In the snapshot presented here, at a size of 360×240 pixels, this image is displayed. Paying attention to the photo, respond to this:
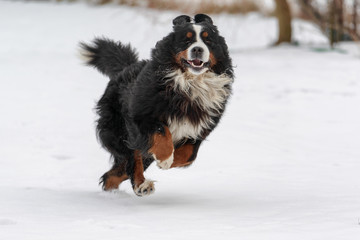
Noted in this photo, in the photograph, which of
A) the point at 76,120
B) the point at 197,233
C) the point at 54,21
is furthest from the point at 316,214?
the point at 54,21

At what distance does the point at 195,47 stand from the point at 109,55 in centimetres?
136

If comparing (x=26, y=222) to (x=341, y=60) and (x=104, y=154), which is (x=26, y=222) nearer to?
(x=104, y=154)

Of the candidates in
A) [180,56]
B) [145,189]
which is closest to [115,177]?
[145,189]

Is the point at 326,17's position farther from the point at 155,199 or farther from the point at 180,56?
the point at 180,56

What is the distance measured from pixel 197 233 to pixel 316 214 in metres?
1.03

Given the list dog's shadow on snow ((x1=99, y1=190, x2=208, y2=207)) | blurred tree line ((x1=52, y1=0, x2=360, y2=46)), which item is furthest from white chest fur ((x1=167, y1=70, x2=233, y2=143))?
blurred tree line ((x1=52, y1=0, x2=360, y2=46))

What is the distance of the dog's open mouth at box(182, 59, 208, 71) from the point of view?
4.47m

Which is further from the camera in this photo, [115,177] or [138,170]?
[115,177]

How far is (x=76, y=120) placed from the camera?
8945 mm

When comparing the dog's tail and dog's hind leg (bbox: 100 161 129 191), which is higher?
the dog's tail

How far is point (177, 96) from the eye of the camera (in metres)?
4.54

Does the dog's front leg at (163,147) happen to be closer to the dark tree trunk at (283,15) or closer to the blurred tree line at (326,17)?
the blurred tree line at (326,17)

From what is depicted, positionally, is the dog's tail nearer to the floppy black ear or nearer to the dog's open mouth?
the floppy black ear

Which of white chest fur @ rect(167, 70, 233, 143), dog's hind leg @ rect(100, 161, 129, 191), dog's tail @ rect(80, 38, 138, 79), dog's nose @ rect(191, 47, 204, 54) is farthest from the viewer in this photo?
dog's tail @ rect(80, 38, 138, 79)
